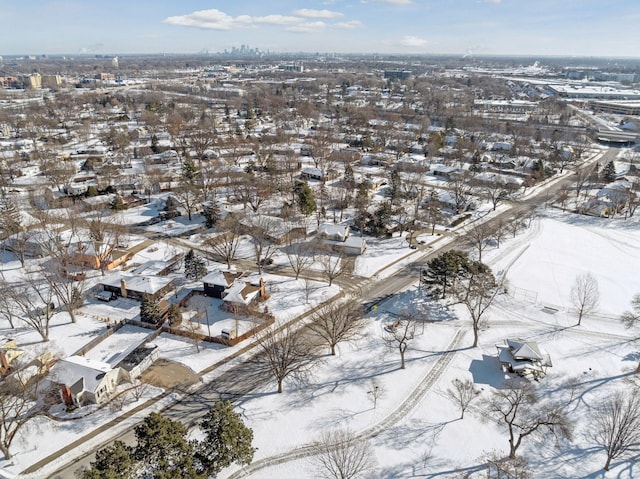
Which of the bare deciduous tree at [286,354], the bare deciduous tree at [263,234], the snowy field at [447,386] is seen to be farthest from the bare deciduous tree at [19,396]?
the bare deciduous tree at [263,234]

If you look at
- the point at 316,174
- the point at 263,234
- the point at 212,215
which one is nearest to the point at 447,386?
the point at 263,234

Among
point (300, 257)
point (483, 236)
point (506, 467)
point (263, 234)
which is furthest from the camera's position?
point (483, 236)

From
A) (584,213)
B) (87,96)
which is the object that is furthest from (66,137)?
(584,213)

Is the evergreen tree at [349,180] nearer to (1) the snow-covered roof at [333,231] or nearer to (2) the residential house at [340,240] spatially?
(1) the snow-covered roof at [333,231]

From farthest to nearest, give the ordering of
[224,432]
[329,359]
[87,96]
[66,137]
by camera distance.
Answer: [87,96] < [66,137] < [329,359] < [224,432]

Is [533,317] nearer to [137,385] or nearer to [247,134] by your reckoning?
[137,385]

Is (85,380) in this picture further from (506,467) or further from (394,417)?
(506,467)
